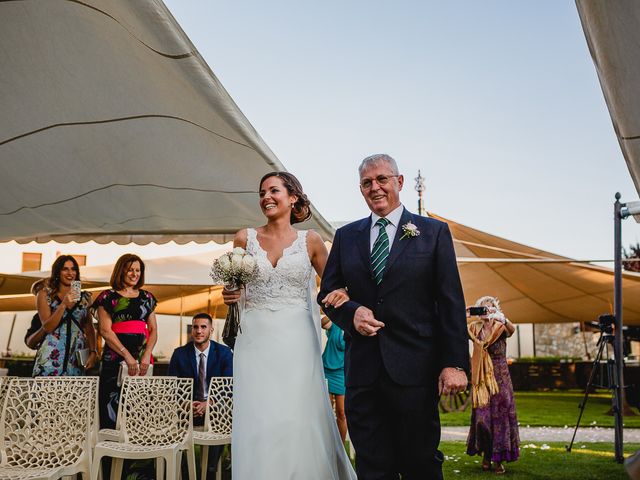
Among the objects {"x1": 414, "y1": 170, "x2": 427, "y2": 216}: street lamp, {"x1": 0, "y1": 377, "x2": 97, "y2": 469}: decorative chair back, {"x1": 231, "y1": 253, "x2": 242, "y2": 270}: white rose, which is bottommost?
{"x1": 0, "y1": 377, "x2": 97, "y2": 469}: decorative chair back

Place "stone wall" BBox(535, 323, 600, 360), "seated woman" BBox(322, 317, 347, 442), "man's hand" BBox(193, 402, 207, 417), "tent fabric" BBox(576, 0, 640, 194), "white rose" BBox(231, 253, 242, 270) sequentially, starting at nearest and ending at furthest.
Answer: "tent fabric" BBox(576, 0, 640, 194), "white rose" BBox(231, 253, 242, 270), "man's hand" BBox(193, 402, 207, 417), "seated woman" BBox(322, 317, 347, 442), "stone wall" BBox(535, 323, 600, 360)

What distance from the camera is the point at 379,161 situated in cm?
298

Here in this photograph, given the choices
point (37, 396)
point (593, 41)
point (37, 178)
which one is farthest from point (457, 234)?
point (593, 41)

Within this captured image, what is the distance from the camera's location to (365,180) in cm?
301

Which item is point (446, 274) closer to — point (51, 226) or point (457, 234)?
point (51, 226)

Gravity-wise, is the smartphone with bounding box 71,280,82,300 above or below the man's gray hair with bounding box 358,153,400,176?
below

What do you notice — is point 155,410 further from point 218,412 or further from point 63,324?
point 63,324

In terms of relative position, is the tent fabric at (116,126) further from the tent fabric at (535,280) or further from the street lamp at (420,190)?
the street lamp at (420,190)

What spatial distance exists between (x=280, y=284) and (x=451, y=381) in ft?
4.14

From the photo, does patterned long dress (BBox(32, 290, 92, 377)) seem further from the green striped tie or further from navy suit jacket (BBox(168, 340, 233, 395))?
the green striped tie

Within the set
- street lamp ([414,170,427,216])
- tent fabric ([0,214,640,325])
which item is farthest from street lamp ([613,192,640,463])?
street lamp ([414,170,427,216])

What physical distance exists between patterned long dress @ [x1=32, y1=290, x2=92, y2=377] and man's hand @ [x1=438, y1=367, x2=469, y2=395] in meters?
3.82

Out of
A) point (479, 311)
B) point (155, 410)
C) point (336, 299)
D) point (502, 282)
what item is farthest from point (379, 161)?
point (502, 282)

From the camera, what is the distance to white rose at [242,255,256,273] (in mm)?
3428
